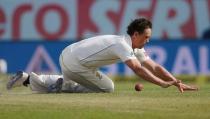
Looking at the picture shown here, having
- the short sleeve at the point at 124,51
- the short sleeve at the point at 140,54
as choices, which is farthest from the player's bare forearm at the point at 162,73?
the short sleeve at the point at 124,51

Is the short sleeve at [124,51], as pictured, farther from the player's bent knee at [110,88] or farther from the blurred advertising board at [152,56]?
the blurred advertising board at [152,56]

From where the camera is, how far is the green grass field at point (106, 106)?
8.70 m

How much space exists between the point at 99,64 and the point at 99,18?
10364 millimetres

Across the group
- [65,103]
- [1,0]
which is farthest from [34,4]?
[65,103]

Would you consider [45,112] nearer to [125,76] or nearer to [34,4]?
[125,76]

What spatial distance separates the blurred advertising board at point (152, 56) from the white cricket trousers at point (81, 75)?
26.1ft

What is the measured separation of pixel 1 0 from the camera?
21.1 meters

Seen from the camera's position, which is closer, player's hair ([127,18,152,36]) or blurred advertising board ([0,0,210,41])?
→ player's hair ([127,18,152,36])

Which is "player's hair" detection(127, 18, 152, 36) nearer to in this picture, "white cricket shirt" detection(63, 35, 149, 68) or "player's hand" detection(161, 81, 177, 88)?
"white cricket shirt" detection(63, 35, 149, 68)

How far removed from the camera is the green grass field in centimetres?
870

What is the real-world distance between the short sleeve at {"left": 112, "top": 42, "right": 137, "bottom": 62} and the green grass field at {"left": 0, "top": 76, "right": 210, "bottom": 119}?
46 cm

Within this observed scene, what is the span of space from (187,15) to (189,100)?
1154cm

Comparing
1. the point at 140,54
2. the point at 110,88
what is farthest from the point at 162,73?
the point at 110,88

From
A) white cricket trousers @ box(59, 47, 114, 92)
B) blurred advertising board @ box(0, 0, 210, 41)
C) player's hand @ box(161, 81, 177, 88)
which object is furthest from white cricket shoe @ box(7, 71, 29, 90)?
blurred advertising board @ box(0, 0, 210, 41)
